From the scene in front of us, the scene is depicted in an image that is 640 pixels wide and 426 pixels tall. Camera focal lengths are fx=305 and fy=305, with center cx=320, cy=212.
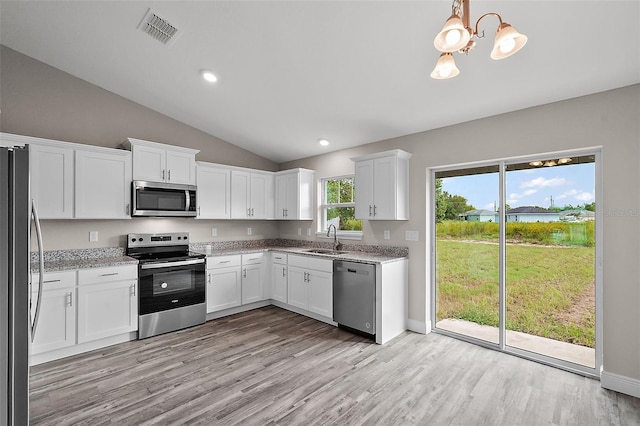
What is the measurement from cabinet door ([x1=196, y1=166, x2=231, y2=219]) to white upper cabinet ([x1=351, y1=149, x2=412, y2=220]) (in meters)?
2.10

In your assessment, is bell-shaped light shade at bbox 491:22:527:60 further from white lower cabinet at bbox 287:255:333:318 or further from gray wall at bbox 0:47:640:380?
white lower cabinet at bbox 287:255:333:318

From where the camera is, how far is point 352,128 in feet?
13.8

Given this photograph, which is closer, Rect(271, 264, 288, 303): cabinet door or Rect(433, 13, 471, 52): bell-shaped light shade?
Rect(433, 13, 471, 52): bell-shaped light shade

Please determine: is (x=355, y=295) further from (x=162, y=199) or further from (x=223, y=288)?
(x=162, y=199)

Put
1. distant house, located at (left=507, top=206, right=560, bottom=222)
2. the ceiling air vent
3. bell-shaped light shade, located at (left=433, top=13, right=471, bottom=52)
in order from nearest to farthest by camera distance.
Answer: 1. bell-shaped light shade, located at (left=433, top=13, right=471, bottom=52)
2. the ceiling air vent
3. distant house, located at (left=507, top=206, right=560, bottom=222)

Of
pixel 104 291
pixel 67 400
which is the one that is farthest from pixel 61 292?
pixel 67 400

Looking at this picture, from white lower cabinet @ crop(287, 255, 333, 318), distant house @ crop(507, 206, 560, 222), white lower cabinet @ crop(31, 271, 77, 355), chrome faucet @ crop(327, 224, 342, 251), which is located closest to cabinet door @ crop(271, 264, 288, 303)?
white lower cabinet @ crop(287, 255, 333, 318)

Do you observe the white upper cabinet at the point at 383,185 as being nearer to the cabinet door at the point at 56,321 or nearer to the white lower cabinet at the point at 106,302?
the white lower cabinet at the point at 106,302

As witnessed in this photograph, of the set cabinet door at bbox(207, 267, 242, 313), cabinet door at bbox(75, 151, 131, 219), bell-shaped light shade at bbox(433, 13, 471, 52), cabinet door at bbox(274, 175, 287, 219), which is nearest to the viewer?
bell-shaped light shade at bbox(433, 13, 471, 52)

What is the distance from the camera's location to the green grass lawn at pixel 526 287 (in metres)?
2.98

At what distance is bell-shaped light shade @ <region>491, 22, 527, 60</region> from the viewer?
4.93 ft

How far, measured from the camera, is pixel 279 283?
488cm

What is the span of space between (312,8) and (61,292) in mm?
3610

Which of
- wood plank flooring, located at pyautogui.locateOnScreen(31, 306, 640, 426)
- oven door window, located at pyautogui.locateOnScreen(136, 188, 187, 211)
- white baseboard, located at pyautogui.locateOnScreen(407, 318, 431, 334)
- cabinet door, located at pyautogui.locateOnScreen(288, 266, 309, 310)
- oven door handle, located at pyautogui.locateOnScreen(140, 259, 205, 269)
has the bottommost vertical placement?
wood plank flooring, located at pyautogui.locateOnScreen(31, 306, 640, 426)
